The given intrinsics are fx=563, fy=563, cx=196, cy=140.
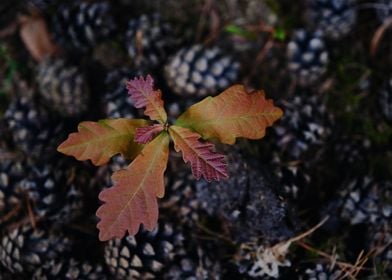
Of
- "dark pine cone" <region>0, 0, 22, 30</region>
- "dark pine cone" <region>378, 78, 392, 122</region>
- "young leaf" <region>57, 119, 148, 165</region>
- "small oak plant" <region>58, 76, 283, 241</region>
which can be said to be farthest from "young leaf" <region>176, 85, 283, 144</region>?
"dark pine cone" <region>0, 0, 22, 30</region>

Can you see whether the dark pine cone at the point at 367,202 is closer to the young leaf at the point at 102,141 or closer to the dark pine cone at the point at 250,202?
the dark pine cone at the point at 250,202

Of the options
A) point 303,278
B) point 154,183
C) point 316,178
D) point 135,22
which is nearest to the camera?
point 154,183

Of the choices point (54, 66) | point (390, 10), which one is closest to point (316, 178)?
point (390, 10)

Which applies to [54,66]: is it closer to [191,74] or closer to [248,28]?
[191,74]

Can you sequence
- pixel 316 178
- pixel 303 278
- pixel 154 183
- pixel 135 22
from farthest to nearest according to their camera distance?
pixel 135 22 < pixel 316 178 < pixel 303 278 < pixel 154 183

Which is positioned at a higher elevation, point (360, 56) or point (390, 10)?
point (390, 10)

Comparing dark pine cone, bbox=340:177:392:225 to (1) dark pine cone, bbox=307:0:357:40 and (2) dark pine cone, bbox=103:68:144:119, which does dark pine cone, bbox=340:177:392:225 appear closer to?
(1) dark pine cone, bbox=307:0:357:40

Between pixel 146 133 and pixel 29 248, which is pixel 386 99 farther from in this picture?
pixel 29 248

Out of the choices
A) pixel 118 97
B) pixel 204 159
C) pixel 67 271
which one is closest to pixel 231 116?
pixel 204 159
